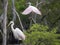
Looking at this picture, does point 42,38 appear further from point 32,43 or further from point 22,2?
point 22,2

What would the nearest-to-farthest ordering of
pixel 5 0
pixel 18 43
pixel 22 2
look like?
pixel 5 0
pixel 18 43
pixel 22 2

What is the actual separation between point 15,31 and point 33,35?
68 cm

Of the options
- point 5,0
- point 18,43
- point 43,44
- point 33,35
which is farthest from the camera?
point 18,43

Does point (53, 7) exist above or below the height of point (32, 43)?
above

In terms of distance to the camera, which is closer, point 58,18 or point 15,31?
point 15,31

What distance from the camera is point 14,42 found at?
27.2 ft

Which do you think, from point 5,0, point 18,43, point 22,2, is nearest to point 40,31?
point 5,0

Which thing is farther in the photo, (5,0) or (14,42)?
(14,42)

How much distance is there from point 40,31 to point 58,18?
256 centimetres

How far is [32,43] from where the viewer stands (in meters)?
5.89

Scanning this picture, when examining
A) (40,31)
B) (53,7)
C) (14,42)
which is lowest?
(14,42)

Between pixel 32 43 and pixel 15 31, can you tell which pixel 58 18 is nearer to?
pixel 32 43

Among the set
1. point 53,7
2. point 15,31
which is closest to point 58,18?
point 53,7

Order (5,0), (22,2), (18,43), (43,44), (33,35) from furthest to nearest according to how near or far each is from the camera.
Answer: (22,2)
(18,43)
(43,44)
(33,35)
(5,0)
